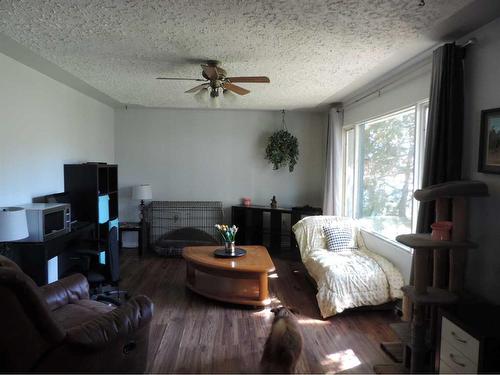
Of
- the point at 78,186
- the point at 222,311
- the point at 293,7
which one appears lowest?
the point at 222,311

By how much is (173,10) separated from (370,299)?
296cm

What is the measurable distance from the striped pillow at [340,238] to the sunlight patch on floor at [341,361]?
4.96 feet

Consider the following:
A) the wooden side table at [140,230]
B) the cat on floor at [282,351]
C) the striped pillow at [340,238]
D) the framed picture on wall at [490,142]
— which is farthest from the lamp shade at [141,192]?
the framed picture on wall at [490,142]

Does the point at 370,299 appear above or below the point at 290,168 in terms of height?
below

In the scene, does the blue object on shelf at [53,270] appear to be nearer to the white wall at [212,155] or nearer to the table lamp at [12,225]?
the table lamp at [12,225]

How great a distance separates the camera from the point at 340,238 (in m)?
3.91

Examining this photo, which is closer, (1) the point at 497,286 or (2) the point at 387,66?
(1) the point at 497,286

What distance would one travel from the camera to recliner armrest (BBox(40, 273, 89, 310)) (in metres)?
2.21

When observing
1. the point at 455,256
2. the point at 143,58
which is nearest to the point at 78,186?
the point at 143,58

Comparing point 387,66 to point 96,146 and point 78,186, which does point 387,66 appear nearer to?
point 78,186

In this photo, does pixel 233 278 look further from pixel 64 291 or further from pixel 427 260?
pixel 427 260

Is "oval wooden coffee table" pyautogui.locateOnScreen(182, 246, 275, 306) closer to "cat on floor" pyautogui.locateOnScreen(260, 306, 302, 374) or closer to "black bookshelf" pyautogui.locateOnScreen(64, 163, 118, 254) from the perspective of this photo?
"black bookshelf" pyautogui.locateOnScreen(64, 163, 118, 254)

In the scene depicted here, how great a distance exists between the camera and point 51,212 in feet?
9.36

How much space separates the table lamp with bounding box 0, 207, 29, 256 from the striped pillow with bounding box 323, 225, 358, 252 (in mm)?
3134
